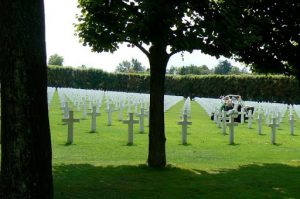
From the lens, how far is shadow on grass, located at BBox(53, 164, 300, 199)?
280 inches

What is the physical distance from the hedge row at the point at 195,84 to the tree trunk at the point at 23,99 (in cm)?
3437

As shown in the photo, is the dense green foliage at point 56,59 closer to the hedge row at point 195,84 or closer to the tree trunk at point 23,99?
the hedge row at point 195,84

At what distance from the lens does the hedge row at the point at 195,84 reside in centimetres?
4512

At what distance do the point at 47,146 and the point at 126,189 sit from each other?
2.67 metres

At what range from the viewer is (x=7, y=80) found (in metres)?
4.72

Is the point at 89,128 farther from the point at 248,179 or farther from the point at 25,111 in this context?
the point at 25,111

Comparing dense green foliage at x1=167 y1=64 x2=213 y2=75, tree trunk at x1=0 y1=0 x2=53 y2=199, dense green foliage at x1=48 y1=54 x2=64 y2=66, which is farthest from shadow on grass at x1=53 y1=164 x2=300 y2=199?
dense green foliage at x1=48 y1=54 x2=64 y2=66

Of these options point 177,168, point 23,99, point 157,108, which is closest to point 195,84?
point 177,168

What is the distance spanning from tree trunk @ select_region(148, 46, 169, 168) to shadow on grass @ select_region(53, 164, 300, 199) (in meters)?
0.27

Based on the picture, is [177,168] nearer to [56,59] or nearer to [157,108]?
[157,108]

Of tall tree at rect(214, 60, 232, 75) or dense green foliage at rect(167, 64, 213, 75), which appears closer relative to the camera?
dense green foliage at rect(167, 64, 213, 75)

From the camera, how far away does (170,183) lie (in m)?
7.96

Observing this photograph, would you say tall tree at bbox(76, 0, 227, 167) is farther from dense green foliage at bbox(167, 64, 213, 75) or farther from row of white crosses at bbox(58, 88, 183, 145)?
dense green foliage at bbox(167, 64, 213, 75)

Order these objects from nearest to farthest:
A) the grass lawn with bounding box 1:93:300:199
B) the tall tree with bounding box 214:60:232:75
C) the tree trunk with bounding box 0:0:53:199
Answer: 1. the tree trunk with bounding box 0:0:53:199
2. the grass lawn with bounding box 1:93:300:199
3. the tall tree with bounding box 214:60:232:75
